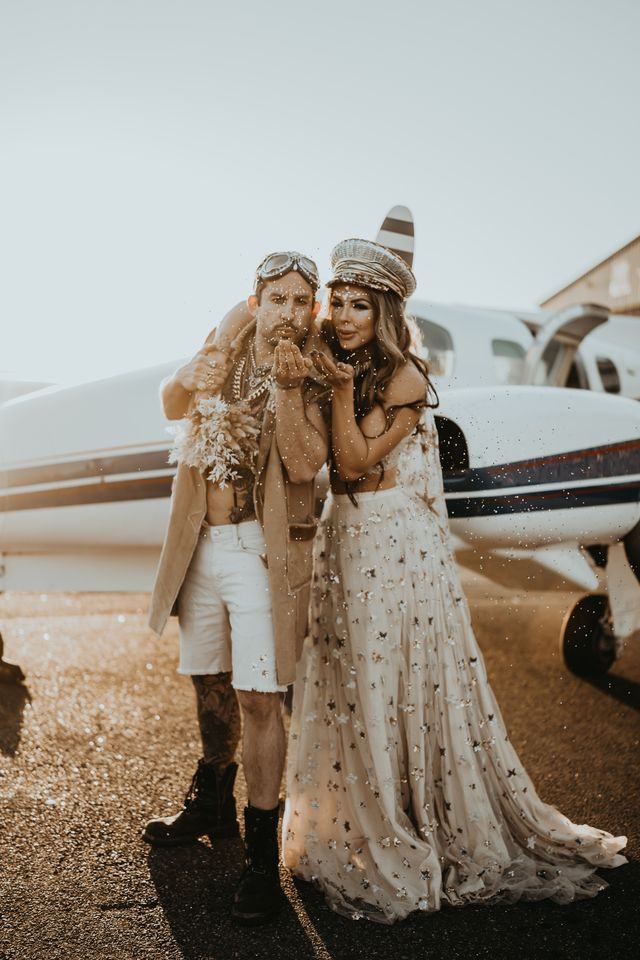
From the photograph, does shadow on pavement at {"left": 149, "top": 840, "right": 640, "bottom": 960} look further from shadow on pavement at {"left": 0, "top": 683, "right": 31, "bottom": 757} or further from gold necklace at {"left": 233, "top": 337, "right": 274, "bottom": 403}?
gold necklace at {"left": 233, "top": 337, "right": 274, "bottom": 403}

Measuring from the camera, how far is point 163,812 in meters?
3.09

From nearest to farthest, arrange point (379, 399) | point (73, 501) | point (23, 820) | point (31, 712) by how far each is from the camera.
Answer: point (379, 399) < point (23, 820) < point (31, 712) < point (73, 501)

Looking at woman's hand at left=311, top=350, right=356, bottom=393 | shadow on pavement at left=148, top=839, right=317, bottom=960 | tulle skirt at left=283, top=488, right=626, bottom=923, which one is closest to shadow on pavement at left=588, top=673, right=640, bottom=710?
tulle skirt at left=283, top=488, right=626, bottom=923

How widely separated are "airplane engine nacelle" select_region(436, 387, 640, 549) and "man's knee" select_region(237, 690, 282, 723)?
169 cm

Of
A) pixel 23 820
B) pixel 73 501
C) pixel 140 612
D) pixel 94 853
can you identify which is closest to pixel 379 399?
pixel 94 853

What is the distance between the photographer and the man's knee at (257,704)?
2.47 meters

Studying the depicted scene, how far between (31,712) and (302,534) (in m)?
2.23

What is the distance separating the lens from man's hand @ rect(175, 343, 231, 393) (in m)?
2.56

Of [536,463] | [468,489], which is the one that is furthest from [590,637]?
[468,489]

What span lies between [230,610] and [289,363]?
2.78ft

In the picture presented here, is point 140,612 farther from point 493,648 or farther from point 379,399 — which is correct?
point 379,399

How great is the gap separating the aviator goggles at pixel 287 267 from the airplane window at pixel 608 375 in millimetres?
5608

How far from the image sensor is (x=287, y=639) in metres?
2.47

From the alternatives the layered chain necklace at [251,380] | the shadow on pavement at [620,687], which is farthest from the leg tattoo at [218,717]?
the shadow on pavement at [620,687]
